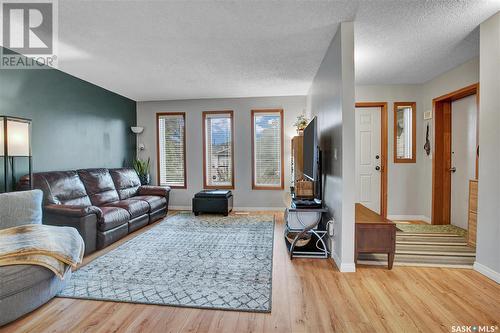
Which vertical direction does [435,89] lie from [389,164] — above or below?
above

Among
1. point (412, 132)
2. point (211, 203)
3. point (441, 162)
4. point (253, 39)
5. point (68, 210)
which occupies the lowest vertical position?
point (211, 203)

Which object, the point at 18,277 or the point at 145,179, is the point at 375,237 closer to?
the point at 18,277

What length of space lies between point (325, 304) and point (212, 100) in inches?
182

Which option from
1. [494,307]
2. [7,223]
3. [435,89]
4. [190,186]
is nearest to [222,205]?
[190,186]

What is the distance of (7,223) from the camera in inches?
87.6

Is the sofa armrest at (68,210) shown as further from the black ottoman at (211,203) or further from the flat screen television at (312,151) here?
the flat screen television at (312,151)

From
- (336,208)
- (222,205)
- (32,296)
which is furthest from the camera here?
(222,205)

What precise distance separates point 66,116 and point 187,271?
10.5ft

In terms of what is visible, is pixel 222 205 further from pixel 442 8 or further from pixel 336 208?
pixel 442 8

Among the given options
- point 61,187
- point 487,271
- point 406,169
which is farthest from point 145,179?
point 487,271

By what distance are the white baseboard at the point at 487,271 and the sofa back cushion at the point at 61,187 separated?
4.82 m

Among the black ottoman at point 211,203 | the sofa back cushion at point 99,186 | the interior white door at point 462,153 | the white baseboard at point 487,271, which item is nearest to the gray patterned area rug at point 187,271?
the sofa back cushion at point 99,186

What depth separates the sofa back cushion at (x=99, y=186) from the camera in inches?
149

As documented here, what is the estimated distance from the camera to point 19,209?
2.31 m
